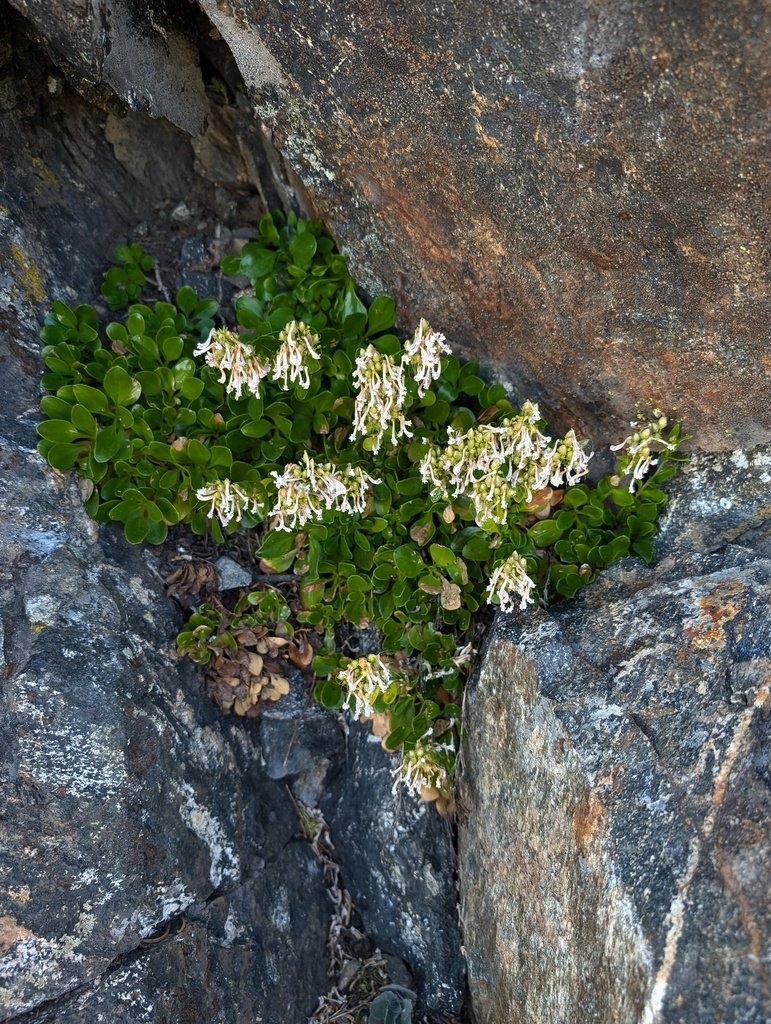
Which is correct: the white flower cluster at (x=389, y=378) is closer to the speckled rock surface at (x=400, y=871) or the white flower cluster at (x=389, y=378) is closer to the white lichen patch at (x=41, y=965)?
the speckled rock surface at (x=400, y=871)

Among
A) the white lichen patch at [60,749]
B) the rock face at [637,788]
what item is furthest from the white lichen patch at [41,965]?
the rock face at [637,788]

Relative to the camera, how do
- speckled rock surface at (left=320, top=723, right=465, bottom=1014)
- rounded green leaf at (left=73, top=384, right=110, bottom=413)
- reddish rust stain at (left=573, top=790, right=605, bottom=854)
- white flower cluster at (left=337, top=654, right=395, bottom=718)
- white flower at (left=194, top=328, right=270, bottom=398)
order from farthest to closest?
speckled rock surface at (left=320, top=723, right=465, bottom=1014), rounded green leaf at (left=73, top=384, right=110, bottom=413), white flower cluster at (left=337, top=654, right=395, bottom=718), white flower at (left=194, top=328, right=270, bottom=398), reddish rust stain at (left=573, top=790, right=605, bottom=854)

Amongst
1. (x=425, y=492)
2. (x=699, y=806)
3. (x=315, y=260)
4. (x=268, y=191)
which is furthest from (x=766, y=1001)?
(x=268, y=191)

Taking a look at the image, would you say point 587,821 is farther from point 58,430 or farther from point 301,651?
point 58,430

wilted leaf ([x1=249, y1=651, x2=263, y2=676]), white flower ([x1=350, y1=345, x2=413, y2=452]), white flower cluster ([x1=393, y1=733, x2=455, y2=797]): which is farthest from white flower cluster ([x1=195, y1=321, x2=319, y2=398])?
white flower cluster ([x1=393, y1=733, x2=455, y2=797])

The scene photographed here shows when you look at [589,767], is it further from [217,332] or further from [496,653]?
[217,332]

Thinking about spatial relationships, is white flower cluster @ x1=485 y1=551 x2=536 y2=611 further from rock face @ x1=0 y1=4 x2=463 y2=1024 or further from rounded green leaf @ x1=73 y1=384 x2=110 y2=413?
rounded green leaf @ x1=73 y1=384 x2=110 y2=413

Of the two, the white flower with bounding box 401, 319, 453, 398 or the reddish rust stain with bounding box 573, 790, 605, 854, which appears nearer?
the reddish rust stain with bounding box 573, 790, 605, 854
